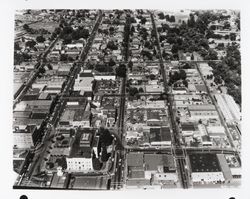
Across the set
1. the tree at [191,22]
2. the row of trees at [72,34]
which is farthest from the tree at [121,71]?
the tree at [191,22]

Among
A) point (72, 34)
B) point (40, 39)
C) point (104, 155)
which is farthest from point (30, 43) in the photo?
point (104, 155)

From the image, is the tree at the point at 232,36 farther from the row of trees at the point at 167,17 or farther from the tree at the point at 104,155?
the tree at the point at 104,155

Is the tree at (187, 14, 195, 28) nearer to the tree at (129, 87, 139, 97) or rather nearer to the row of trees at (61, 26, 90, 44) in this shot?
the tree at (129, 87, 139, 97)

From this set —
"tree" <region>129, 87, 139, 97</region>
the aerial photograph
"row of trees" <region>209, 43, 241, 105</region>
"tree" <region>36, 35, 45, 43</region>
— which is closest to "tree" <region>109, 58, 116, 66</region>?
the aerial photograph

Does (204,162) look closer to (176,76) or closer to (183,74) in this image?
(176,76)

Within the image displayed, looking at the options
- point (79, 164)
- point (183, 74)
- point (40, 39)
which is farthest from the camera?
point (40, 39)

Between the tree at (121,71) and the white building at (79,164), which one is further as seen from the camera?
Result: the tree at (121,71)

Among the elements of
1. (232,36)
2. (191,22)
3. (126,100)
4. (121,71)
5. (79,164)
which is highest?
(191,22)

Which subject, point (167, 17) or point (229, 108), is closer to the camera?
point (229, 108)

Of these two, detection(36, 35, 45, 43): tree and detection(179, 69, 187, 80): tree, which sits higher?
detection(36, 35, 45, 43): tree
